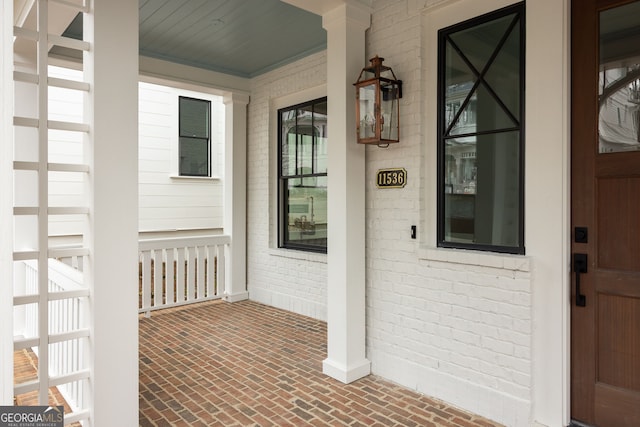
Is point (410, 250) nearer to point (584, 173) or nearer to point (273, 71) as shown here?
point (584, 173)

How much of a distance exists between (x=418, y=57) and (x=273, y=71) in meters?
2.77

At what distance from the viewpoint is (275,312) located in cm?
515

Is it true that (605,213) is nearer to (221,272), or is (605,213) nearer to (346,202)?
(346,202)

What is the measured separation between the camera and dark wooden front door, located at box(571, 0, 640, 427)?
215cm

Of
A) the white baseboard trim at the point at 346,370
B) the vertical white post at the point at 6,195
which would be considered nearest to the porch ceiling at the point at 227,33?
the vertical white post at the point at 6,195

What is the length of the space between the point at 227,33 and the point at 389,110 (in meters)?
2.21

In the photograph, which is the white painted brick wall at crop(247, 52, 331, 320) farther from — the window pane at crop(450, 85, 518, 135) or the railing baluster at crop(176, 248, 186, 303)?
the window pane at crop(450, 85, 518, 135)

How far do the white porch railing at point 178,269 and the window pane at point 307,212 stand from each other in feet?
3.44

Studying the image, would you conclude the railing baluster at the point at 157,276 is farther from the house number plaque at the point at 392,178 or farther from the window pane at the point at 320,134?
the house number plaque at the point at 392,178

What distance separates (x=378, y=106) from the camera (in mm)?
2984

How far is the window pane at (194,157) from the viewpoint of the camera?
6.91 metres

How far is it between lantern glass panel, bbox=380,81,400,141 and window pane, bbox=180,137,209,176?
4.80 metres

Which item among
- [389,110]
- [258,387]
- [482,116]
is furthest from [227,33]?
[258,387]

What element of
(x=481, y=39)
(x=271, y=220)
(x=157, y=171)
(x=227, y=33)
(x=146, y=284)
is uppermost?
(x=227, y=33)
